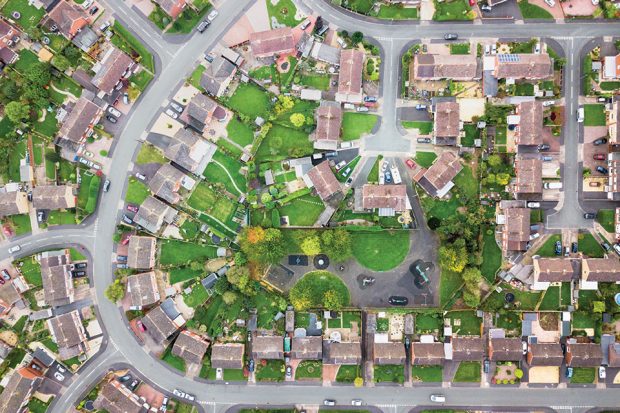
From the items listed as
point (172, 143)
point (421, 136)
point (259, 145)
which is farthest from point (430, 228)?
point (172, 143)

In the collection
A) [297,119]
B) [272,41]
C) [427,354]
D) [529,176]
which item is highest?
[272,41]

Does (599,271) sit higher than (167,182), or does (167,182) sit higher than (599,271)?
(167,182)

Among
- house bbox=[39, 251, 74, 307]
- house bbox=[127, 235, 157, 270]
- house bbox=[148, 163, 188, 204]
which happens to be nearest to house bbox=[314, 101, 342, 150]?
house bbox=[148, 163, 188, 204]

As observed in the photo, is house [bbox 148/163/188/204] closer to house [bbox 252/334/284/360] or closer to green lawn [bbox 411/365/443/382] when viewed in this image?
house [bbox 252/334/284/360]

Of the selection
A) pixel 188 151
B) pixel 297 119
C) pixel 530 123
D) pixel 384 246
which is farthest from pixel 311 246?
pixel 530 123

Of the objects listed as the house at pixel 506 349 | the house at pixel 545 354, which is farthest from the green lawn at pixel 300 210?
the house at pixel 545 354

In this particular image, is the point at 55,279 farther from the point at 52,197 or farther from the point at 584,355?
the point at 584,355
